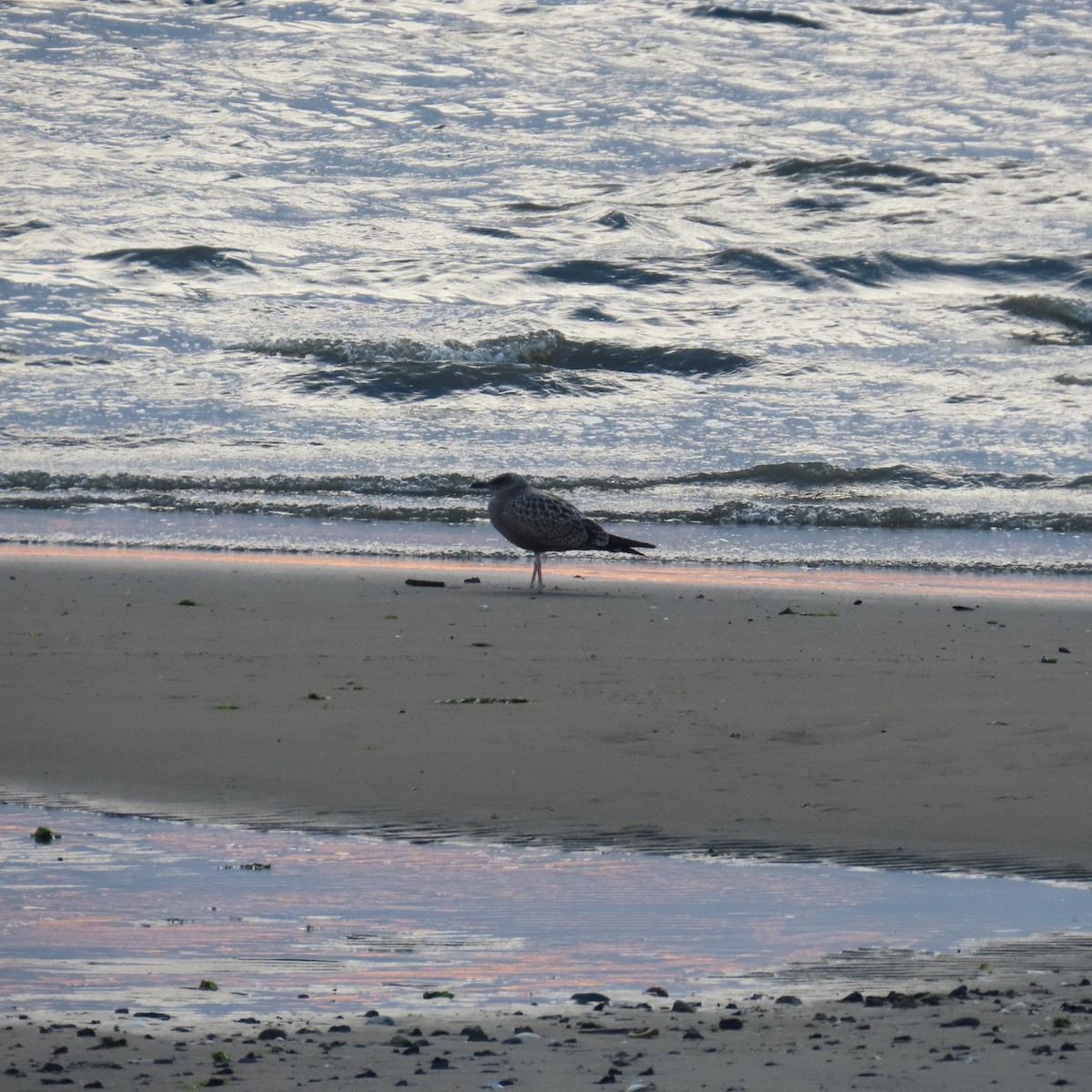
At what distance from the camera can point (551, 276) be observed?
22.3m

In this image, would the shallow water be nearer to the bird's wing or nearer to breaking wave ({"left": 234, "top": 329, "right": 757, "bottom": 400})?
the bird's wing

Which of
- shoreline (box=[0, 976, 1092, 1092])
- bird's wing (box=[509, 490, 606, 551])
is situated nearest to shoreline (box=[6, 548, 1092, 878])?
bird's wing (box=[509, 490, 606, 551])

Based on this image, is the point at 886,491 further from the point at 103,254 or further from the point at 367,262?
the point at 103,254

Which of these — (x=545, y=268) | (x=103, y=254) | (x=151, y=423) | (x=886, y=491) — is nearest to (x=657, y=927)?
(x=886, y=491)

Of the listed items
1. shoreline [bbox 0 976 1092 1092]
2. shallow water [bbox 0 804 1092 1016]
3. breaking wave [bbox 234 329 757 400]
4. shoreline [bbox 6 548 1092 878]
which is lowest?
breaking wave [bbox 234 329 757 400]

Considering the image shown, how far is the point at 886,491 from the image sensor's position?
13.3m

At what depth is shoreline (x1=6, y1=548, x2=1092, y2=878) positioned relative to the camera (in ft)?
15.8

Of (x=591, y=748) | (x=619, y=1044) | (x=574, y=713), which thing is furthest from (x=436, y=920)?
(x=574, y=713)

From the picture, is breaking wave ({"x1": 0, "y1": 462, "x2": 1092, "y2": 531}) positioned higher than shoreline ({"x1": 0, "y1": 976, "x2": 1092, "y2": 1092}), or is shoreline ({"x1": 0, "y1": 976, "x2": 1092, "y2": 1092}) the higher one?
shoreline ({"x1": 0, "y1": 976, "x2": 1092, "y2": 1092})

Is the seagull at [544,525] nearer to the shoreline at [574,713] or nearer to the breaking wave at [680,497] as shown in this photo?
the shoreline at [574,713]

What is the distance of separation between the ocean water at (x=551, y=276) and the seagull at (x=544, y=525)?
897 mm

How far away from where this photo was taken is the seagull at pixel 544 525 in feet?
32.8

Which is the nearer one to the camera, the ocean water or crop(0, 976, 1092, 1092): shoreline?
crop(0, 976, 1092, 1092): shoreline

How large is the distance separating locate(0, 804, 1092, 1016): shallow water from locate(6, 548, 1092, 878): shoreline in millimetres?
233
